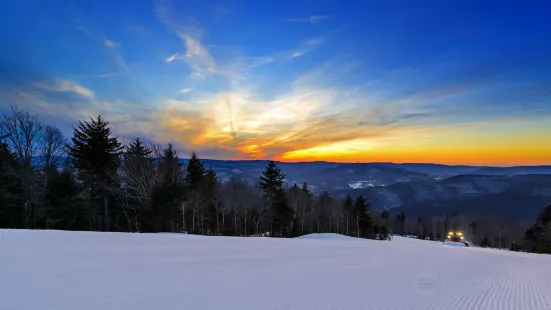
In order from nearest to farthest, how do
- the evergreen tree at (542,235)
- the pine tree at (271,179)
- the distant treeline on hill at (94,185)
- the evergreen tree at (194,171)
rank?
the distant treeline on hill at (94,185)
the evergreen tree at (194,171)
the evergreen tree at (542,235)
the pine tree at (271,179)

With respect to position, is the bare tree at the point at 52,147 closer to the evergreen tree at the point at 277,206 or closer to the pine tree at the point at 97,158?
the pine tree at the point at 97,158

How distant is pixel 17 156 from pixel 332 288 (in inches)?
1368

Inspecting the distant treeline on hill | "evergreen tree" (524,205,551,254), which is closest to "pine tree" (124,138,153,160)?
the distant treeline on hill

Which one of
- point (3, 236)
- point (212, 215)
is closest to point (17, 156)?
point (3, 236)

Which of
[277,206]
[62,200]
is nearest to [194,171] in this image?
[277,206]

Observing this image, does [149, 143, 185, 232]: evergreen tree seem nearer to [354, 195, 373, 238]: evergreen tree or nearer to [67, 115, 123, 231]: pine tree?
[67, 115, 123, 231]: pine tree

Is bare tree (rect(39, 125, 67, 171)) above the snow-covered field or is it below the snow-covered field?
above

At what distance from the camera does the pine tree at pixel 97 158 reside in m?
31.5

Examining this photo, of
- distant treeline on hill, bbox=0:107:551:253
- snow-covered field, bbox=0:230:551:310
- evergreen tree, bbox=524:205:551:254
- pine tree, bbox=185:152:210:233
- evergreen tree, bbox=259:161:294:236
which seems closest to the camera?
snow-covered field, bbox=0:230:551:310

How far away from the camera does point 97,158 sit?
107 ft

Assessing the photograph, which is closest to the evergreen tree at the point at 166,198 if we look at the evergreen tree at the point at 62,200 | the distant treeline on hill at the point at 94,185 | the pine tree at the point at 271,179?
the distant treeline on hill at the point at 94,185

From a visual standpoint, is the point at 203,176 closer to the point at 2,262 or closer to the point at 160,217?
the point at 160,217

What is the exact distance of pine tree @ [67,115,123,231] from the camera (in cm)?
3147

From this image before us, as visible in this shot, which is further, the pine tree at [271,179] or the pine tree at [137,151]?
the pine tree at [271,179]
